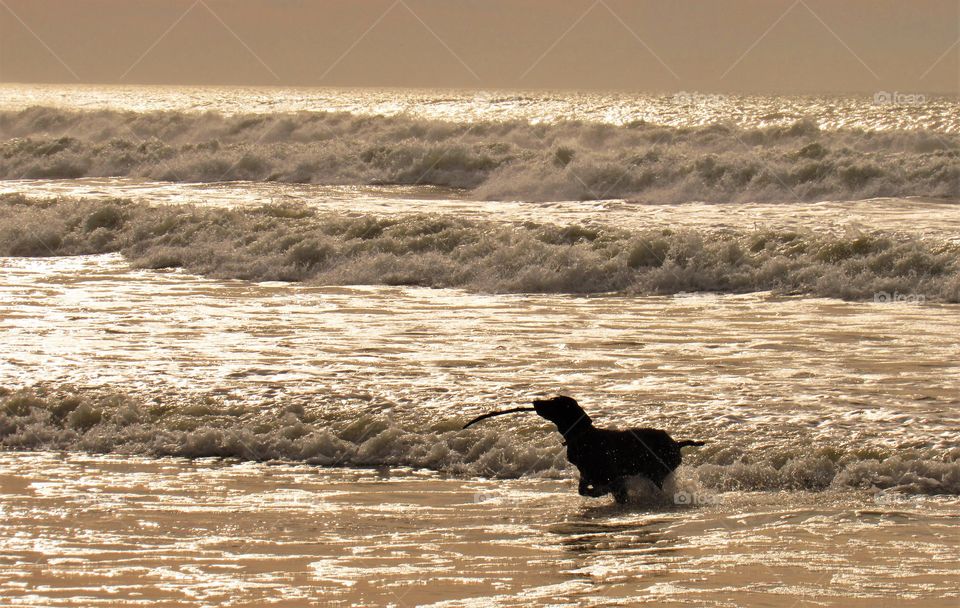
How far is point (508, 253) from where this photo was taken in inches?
648

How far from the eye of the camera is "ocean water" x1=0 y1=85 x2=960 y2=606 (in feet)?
17.4

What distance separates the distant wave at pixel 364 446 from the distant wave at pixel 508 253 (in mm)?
7168

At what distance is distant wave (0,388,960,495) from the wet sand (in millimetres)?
264

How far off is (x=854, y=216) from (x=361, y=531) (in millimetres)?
16117

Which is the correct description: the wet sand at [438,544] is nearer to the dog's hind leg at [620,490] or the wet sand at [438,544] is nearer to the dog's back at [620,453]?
the dog's hind leg at [620,490]

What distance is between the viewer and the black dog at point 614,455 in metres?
6.18

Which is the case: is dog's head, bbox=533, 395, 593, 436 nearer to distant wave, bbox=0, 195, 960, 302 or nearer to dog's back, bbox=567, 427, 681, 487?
dog's back, bbox=567, 427, 681, 487

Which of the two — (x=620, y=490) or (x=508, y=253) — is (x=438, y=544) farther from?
(x=508, y=253)

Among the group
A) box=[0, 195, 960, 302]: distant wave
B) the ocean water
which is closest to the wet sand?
the ocean water

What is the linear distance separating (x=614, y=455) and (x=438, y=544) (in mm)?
1152

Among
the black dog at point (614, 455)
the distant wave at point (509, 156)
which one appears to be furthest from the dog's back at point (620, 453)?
the distant wave at point (509, 156)

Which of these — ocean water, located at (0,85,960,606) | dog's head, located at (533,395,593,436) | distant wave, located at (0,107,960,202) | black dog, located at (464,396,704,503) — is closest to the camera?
ocean water, located at (0,85,960,606)

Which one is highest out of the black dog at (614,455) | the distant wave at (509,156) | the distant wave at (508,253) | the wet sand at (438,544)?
the distant wave at (509,156)

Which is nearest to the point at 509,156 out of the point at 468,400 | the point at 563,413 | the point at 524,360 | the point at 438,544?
the point at 524,360
